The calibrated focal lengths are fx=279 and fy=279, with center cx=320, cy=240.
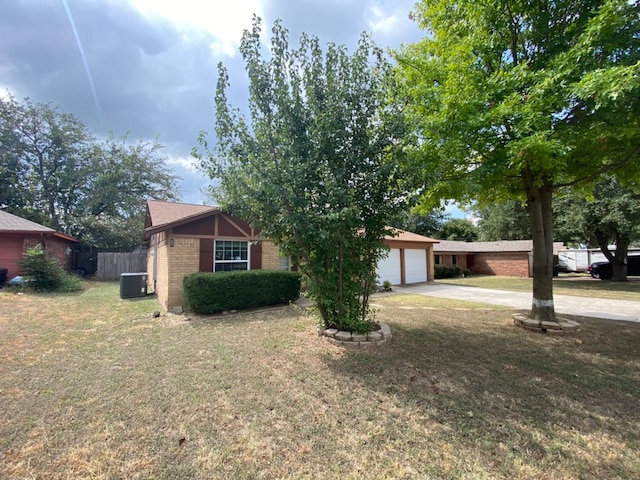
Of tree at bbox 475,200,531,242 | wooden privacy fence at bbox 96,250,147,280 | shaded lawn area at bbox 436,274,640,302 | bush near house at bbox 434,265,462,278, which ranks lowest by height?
shaded lawn area at bbox 436,274,640,302

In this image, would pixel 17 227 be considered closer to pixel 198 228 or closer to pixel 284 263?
pixel 198 228

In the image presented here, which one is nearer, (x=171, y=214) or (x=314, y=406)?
(x=314, y=406)

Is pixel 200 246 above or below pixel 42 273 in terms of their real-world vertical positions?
above

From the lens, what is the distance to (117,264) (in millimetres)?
17953

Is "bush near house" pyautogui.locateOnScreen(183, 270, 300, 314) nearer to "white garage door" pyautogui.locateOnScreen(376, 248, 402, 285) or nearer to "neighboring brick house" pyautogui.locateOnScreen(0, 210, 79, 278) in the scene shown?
"white garage door" pyautogui.locateOnScreen(376, 248, 402, 285)

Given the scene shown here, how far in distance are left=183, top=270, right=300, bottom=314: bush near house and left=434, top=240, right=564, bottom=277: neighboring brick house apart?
1843cm

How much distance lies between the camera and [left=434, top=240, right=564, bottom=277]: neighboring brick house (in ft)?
78.8

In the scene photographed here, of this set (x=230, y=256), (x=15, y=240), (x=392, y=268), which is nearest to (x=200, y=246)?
(x=230, y=256)

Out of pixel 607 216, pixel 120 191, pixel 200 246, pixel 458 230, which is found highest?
pixel 120 191

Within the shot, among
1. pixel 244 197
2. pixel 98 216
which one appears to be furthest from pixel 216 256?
pixel 98 216

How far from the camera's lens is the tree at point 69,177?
20.6m

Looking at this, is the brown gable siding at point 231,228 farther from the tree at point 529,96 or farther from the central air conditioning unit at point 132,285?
the tree at point 529,96

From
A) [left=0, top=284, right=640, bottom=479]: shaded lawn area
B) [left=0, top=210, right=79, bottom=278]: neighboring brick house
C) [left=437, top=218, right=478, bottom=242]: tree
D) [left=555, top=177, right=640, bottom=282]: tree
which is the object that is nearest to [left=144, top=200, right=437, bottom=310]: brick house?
[left=0, top=284, right=640, bottom=479]: shaded lawn area

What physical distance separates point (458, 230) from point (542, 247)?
116 ft
